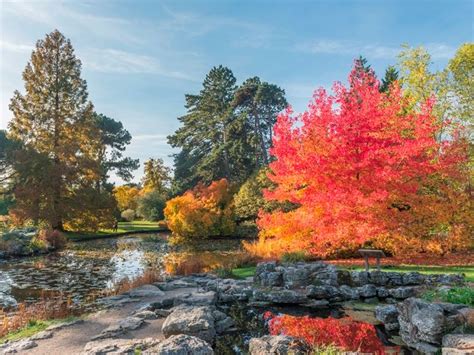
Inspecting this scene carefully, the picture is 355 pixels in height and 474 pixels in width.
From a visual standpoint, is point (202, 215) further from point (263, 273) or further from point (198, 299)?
point (198, 299)

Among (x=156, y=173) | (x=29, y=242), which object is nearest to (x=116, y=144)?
(x=156, y=173)

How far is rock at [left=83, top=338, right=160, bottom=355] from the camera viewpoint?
595cm

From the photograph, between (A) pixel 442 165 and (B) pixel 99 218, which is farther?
(B) pixel 99 218

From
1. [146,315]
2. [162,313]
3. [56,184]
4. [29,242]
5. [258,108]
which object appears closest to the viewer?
[146,315]

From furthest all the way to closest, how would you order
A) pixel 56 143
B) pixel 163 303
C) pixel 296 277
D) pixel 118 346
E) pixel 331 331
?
pixel 56 143 → pixel 296 277 → pixel 163 303 → pixel 331 331 → pixel 118 346

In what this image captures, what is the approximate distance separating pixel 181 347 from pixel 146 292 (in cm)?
575

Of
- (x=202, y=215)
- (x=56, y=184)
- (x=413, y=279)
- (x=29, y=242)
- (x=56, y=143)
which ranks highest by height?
(x=56, y=143)

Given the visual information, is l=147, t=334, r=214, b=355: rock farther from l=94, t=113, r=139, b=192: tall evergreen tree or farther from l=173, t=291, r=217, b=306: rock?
l=94, t=113, r=139, b=192: tall evergreen tree

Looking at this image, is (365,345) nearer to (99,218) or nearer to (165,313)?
(165,313)

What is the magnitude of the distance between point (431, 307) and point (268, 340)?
3.14m

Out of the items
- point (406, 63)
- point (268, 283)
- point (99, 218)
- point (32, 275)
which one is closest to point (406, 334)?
point (268, 283)

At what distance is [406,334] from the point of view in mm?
7094

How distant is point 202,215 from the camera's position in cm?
2930

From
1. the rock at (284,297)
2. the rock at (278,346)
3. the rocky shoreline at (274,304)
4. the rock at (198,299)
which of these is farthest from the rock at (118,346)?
the rock at (284,297)
